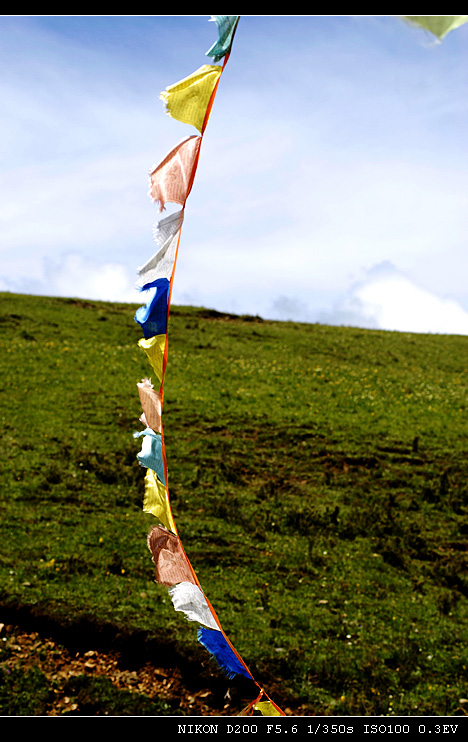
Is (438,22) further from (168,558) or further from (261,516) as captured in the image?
(261,516)

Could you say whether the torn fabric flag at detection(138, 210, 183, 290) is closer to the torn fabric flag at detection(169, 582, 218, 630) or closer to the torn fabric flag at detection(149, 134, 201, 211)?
the torn fabric flag at detection(149, 134, 201, 211)

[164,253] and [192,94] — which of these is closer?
[192,94]

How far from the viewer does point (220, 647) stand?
12.0 feet

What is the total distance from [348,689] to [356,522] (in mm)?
5922

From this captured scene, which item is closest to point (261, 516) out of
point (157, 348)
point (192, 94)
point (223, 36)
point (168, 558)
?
point (168, 558)

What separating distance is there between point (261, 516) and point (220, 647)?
960cm

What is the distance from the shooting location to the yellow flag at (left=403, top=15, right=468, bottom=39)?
7.82 ft

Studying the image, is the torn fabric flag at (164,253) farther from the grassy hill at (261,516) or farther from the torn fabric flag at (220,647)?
the grassy hill at (261,516)

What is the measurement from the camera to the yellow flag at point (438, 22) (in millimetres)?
2385

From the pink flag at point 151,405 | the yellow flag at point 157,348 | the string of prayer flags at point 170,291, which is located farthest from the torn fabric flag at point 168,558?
the yellow flag at point 157,348

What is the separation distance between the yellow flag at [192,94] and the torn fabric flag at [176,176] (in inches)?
5.7

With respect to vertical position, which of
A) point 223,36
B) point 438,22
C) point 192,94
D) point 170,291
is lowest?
point 170,291
